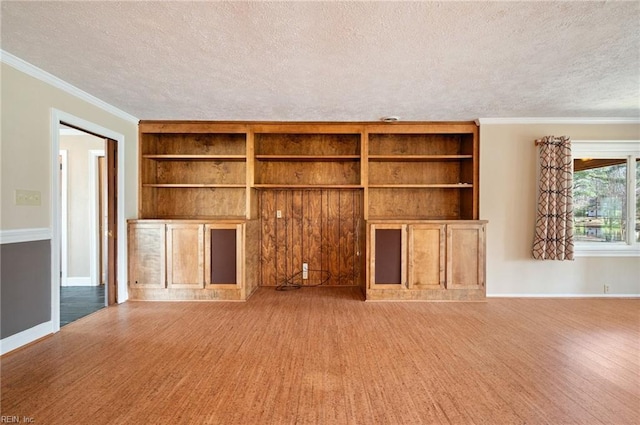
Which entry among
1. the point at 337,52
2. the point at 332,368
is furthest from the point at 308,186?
the point at 332,368

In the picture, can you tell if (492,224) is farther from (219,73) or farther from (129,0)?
(129,0)

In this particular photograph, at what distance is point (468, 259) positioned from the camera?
155 inches

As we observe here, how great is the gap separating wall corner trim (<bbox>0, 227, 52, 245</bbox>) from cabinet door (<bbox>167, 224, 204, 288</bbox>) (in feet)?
4.09

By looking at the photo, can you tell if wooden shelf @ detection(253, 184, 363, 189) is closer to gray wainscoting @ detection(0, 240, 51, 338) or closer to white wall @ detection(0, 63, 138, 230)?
white wall @ detection(0, 63, 138, 230)

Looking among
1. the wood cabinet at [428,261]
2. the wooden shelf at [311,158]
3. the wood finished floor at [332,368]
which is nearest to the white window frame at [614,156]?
the wood finished floor at [332,368]

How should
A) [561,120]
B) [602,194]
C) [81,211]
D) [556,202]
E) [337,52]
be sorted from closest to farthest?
[337,52] → [556,202] → [561,120] → [602,194] → [81,211]

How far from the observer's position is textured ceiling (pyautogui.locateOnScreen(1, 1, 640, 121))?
1.84 m

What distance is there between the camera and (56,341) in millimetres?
2729

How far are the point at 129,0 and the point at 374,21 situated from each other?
1.43m

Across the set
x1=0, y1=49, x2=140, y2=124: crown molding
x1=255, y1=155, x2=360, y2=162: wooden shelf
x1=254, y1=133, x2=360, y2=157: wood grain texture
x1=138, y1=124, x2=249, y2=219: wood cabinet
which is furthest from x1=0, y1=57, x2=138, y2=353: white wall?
x1=254, y1=133, x2=360, y2=157: wood grain texture

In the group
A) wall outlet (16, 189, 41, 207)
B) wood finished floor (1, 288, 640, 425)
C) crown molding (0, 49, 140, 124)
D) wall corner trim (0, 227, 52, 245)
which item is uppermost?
crown molding (0, 49, 140, 124)

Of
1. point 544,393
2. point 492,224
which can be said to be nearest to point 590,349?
point 544,393

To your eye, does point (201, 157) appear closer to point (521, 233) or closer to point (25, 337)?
point (25, 337)

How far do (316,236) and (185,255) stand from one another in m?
1.83
